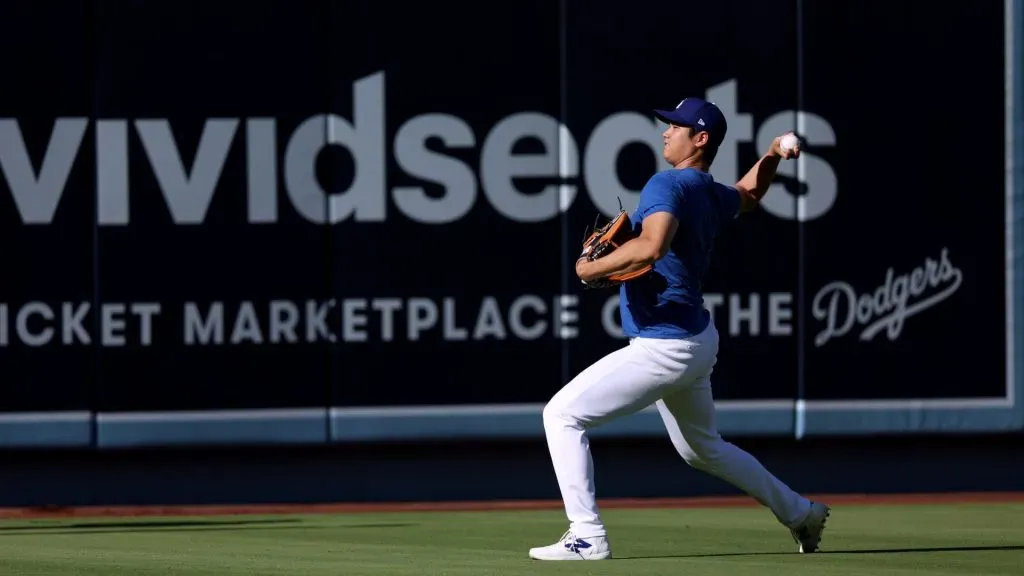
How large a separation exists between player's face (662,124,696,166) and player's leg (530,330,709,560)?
733mm

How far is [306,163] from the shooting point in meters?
10.4

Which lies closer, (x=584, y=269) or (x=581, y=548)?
(x=584, y=269)

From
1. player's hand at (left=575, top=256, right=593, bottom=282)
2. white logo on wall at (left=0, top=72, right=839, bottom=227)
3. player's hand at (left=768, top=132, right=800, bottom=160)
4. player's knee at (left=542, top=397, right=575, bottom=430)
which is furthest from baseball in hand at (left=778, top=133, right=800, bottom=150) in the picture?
white logo on wall at (left=0, top=72, right=839, bottom=227)

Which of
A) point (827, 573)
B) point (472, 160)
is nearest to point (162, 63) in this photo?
point (472, 160)

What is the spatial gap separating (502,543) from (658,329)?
175 cm

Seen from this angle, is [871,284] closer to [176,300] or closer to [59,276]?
[176,300]

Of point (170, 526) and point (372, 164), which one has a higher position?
point (372, 164)

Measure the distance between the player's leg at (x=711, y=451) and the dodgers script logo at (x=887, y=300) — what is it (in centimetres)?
388

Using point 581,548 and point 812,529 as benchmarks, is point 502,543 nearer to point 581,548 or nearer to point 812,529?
point 581,548

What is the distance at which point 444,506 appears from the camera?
34.0 feet

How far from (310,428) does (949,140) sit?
14.2ft

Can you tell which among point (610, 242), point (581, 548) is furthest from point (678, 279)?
point (581, 548)

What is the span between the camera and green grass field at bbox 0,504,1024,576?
21.8 ft

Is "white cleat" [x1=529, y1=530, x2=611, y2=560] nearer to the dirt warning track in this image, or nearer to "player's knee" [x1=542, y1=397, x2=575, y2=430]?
"player's knee" [x1=542, y1=397, x2=575, y2=430]
